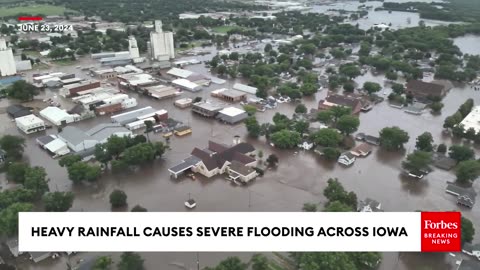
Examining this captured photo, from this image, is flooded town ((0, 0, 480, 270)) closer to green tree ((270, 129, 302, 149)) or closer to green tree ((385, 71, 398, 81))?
green tree ((270, 129, 302, 149))

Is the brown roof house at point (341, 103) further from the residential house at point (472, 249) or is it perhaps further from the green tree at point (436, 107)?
the residential house at point (472, 249)

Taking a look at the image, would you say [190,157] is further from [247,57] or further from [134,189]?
[247,57]

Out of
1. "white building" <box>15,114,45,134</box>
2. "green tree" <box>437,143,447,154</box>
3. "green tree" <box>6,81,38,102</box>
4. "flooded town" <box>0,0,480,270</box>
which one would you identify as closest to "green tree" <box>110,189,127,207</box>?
"flooded town" <box>0,0,480,270</box>

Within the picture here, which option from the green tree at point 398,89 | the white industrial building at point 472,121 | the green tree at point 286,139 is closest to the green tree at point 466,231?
the green tree at point 286,139

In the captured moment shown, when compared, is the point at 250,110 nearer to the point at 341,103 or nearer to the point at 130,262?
the point at 341,103

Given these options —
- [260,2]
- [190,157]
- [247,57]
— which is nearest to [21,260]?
[190,157]

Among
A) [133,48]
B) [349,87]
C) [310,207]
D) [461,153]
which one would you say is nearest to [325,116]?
[461,153]
